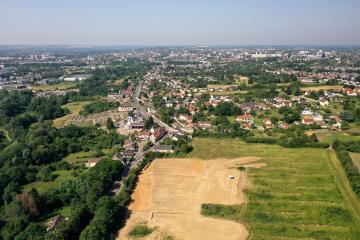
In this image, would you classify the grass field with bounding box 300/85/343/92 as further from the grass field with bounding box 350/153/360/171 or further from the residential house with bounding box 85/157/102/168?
the residential house with bounding box 85/157/102/168

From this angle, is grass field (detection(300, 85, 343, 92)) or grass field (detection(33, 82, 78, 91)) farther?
grass field (detection(33, 82, 78, 91))

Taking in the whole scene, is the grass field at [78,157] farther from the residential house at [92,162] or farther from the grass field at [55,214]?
the grass field at [55,214]

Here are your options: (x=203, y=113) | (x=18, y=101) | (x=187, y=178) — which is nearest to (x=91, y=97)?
(x=18, y=101)

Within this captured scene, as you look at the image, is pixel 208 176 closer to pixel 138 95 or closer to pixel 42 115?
pixel 42 115

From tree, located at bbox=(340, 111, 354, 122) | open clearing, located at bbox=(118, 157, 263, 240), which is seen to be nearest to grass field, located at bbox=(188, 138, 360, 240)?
open clearing, located at bbox=(118, 157, 263, 240)

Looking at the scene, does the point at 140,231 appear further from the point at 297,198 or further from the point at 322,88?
the point at 322,88
